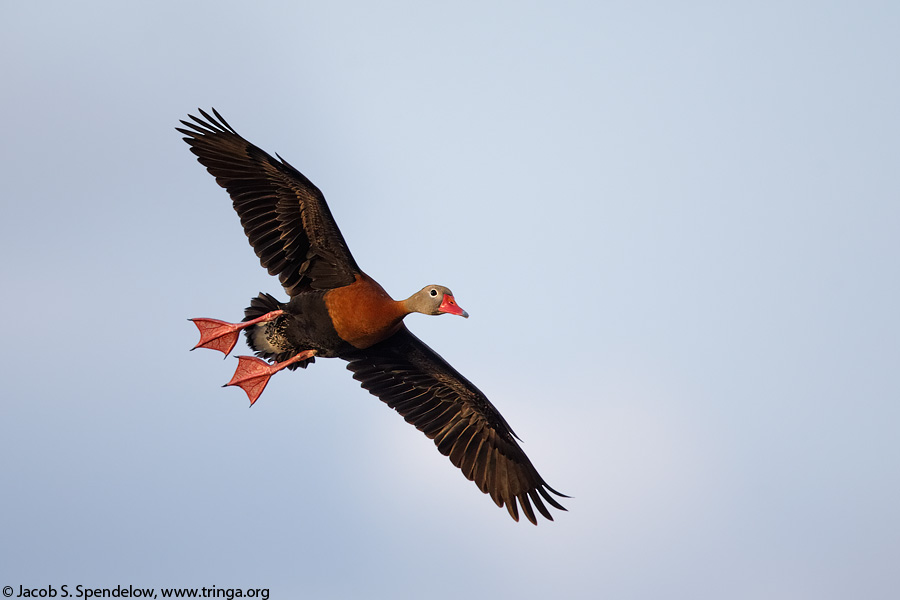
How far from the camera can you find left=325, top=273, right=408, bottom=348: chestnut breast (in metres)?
8.66

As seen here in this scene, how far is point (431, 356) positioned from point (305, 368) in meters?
1.35

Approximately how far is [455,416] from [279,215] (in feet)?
9.74

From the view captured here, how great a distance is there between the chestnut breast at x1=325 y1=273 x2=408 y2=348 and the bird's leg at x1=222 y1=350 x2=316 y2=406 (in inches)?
29.6

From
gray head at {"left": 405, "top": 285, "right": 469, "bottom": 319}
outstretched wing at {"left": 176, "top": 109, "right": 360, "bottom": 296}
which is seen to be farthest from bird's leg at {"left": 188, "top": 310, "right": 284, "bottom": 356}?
gray head at {"left": 405, "top": 285, "right": 469, "bottom": 319}

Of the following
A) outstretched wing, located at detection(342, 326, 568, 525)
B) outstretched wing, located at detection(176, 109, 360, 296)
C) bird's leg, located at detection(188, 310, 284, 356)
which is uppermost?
outstretched wing, located at detection(176, 109, 360, 296)

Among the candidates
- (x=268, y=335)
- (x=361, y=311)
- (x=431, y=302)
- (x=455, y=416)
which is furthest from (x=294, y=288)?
(x=455, y=416)

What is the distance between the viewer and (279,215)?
886 cm

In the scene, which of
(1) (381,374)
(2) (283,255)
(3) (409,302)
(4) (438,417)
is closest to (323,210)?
(2) (283,255)

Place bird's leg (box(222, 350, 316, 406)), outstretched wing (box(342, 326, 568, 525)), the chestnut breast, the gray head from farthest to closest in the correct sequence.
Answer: outstretched wing (box(342, 326, 568, 525)), bird's leg (box(222, 350, 316, 406)), the gray head, the chestnut breast

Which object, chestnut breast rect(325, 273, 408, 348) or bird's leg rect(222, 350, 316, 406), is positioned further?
→ bird's leg rect(222, 350, 316, 406)

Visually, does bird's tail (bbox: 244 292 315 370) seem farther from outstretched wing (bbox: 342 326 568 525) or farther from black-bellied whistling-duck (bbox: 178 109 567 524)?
outstretched wing (bbox: 342 326 568 525)

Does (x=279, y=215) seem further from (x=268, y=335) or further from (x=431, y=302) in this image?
(x=431, y=302)

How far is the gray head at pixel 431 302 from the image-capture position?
890 centimetres

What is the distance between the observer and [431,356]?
989 centimetres
